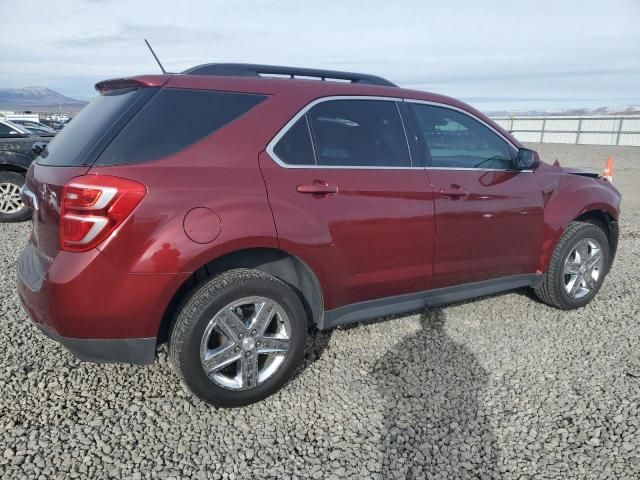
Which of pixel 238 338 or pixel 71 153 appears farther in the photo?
pixel 238 338

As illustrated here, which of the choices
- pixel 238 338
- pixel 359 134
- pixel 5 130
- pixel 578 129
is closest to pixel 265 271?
pixel 238 338

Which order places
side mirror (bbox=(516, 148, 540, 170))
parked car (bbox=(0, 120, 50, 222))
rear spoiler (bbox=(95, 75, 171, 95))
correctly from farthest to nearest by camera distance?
parked car (bbox=(0, 120, 50, 222)) < side mirror (bbox=(516, 148, 540, 170)) < rear spoiler (bbox=(95, 75, 171, 95))

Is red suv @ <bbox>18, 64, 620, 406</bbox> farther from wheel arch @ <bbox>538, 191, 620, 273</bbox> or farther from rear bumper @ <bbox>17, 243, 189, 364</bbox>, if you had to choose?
wheel arch @ <bbox>538, 191, 620, 273</bbox>

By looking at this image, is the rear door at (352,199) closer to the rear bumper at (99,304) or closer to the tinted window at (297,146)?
the tinted window at (297,146)

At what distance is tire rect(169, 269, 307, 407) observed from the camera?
8.63 feet

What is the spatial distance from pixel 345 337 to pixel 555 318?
1836 millimetres

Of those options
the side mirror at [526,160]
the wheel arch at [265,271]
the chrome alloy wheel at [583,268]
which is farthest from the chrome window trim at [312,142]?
Answer: the chrome alloy wheel at [583,268]

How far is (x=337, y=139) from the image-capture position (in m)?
3.08

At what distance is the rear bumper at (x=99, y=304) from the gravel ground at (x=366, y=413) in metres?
0.44

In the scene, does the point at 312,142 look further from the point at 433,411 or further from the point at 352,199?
the point at 433,411

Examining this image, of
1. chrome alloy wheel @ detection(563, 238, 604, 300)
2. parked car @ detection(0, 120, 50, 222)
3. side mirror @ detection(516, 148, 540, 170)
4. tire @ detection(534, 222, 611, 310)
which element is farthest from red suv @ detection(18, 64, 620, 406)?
parked car @ detection(0, 120, 50, 222)

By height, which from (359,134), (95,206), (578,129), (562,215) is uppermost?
(95,206)

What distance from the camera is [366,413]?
2885mm

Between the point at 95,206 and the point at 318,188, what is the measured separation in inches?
45.6
